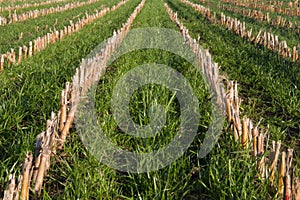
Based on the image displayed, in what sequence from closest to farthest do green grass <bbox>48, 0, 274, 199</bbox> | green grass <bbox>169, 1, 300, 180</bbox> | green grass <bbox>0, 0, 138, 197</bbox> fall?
1. green grass <bbox>48, 0, 274, 199</bbox>
2. green grass <bbox>0, 0, 138, 197</bbox>
3. green grass <bbox>169, 1, 300, 180</bbox>

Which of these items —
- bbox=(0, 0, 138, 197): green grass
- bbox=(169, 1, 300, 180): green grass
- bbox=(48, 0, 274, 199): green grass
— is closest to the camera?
bbox=(48, 0, 274, 199): green grass

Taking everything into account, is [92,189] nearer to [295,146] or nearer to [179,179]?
[179,179]

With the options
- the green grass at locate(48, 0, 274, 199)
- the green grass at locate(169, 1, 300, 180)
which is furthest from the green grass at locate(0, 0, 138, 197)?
the green grass at locate(169, 1, 300, 180)

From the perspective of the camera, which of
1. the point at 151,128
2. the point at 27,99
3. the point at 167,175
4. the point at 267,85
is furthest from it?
the point at 267,85

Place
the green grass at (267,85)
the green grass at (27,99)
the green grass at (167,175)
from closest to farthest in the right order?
the green grass at (167,175) < the green grass at (27,99) < the green grass at (267,85)

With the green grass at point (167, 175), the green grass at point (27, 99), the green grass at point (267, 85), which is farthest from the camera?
the green grass at point (267, 85)

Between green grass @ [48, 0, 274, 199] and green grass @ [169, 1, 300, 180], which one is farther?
green grass @ [169, 1, 300, 180]

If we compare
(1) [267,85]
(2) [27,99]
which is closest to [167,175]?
(2) [27,99]

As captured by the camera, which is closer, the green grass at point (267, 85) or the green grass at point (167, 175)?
the green grass at point (167, 175)

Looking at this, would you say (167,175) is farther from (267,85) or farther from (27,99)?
(267,85)

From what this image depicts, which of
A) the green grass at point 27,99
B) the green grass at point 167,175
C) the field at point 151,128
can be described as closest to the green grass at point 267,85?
the field at point 151,128

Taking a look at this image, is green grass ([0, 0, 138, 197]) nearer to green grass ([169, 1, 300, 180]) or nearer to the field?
the field

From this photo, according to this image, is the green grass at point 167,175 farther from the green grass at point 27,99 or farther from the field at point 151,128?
the green grass at point 27,99

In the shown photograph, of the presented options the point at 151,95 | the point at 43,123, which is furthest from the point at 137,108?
the point at 43,123
